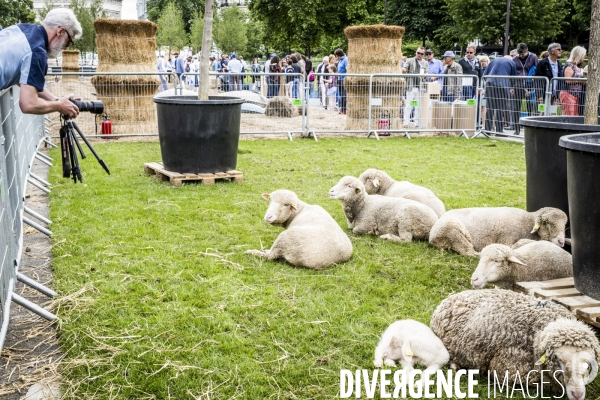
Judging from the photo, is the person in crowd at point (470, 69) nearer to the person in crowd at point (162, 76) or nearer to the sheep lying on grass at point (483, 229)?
the person in crowd at point (162, 76)

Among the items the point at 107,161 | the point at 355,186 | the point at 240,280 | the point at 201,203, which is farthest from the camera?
the point at 107,161

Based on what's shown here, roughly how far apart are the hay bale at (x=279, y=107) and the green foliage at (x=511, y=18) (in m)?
25.3

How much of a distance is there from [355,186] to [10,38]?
359 cm

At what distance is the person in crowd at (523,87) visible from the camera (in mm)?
14797

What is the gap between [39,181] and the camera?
9469mm

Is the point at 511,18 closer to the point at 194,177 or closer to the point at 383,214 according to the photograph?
the point at 194,177

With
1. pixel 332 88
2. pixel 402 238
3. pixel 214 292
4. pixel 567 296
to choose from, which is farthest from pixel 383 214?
pixel 332 88

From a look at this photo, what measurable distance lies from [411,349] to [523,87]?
1240 centimetres

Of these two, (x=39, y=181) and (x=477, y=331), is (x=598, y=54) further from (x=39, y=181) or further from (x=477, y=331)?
(x=39, y=181)

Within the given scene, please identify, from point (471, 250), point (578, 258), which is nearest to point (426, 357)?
point (578, 258)

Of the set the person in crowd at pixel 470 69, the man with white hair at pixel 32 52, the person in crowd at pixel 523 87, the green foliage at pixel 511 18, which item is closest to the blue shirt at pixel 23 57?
the man with white hair at pixel 32 52

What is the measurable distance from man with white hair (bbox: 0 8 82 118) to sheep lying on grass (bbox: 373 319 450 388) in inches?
132

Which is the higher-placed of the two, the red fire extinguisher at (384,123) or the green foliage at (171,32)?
the green foliage at (171,32)

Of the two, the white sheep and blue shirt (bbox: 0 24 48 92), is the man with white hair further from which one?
the white sheep
